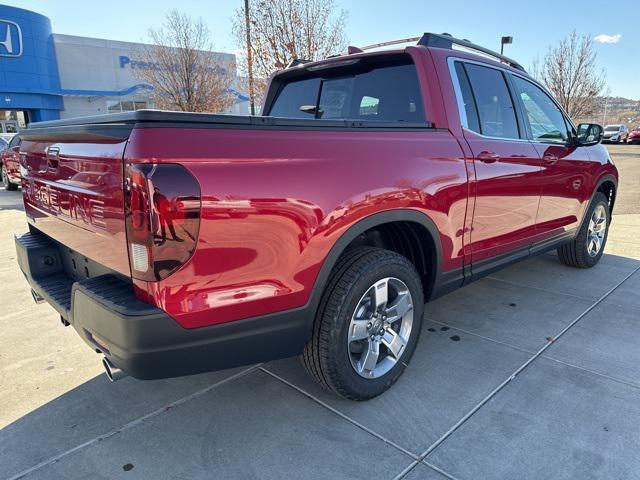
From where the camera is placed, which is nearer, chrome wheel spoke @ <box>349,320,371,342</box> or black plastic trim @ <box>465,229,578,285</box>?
chrome wheel spoke @ <box>349,320,371,342</box>

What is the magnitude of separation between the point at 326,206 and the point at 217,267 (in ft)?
1.91

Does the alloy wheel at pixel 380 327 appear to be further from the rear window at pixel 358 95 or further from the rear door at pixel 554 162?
the rear door at pixel 554 162

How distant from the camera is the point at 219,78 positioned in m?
20.3

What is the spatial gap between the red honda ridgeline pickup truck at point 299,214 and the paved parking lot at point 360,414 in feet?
0.96

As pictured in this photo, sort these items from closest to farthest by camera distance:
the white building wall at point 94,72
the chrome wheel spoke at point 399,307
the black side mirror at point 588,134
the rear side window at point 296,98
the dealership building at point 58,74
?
the chrome wheel spoke at point 399,307 < the rear side window at point 296,98 < the black side mirror at point 588,134 < the dealership building at point 58,74 < the white building wall at point 94,72

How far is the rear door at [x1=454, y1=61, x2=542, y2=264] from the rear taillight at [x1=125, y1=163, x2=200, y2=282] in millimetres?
1944

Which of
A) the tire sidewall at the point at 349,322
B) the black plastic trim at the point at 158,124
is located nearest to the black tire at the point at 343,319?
the tire sidewall at the point at 349,322

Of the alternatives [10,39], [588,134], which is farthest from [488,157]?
[10,39]

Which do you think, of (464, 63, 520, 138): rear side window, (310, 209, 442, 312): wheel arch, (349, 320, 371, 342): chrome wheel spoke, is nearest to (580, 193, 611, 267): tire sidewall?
(464, 63, 520, 138): rear side window

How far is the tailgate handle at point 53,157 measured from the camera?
2247mm

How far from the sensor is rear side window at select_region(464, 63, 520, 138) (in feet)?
10.5

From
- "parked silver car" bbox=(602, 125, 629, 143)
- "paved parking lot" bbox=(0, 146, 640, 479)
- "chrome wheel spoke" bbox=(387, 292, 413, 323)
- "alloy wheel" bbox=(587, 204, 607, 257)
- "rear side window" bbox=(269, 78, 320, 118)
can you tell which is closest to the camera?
"paved parking lot" bbox=(0, 146, 640, 479)

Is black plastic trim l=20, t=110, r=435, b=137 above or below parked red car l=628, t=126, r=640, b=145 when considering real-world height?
above

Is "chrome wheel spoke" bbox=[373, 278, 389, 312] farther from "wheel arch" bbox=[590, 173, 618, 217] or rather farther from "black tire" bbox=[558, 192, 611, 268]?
"wheel arch" bbox=[590, 173, 618, 217]
